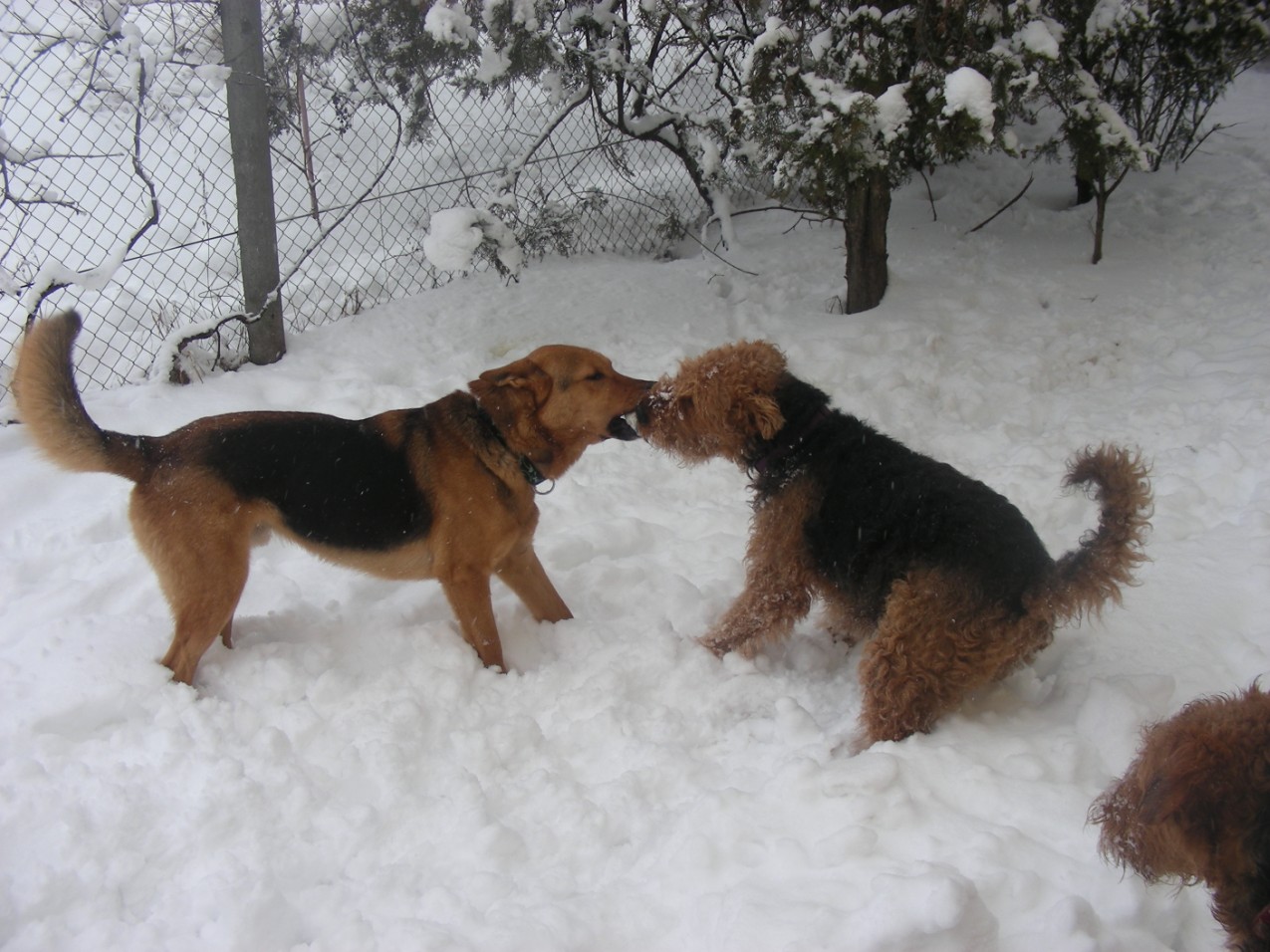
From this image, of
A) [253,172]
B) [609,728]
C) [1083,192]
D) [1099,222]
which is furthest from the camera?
[1083,192]

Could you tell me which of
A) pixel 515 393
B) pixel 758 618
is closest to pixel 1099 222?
pixel 758 618

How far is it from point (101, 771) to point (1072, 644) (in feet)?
11.0

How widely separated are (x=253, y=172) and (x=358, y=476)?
3.04 m

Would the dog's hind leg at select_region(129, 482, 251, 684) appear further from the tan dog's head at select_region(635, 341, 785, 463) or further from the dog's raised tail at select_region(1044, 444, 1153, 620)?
the dog's raised tail at select_region(1044, 444, 1153, 620)

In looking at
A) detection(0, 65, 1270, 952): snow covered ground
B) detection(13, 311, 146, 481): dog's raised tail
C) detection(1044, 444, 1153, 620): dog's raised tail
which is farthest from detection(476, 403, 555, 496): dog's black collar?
detection(1044, 444, 1153, 620): dog's raised tail

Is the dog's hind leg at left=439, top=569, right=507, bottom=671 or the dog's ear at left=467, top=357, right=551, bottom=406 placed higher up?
the dog's ear at left=467, top=357, right=551, bottom=406

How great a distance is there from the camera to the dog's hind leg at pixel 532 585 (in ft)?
11.6

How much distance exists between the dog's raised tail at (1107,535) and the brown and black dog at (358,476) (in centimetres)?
167

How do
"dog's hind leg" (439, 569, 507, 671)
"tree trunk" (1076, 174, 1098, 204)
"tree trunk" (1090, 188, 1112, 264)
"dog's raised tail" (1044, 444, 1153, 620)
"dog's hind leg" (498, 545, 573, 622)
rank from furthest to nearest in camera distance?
"tree trunk" (1076, 174, 1098, 204) → "tree trunk" (1090, 188, 1112, 264) → "dog's hind leg" (498, 545, 573, 622) → "dog's hind leg" (439, 569, 507, 671) → "dog's raised tail" (1044, 444, 1153, 620)

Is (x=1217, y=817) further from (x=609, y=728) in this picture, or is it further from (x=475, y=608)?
(x=475, y=608)

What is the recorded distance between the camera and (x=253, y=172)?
5.27 metres

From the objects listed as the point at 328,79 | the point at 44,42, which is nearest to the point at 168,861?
the point at 44,42

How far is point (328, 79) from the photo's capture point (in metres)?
5.74

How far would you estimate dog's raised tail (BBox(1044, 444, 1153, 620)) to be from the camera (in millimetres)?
2508
